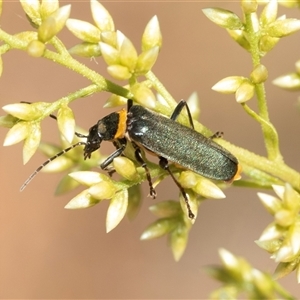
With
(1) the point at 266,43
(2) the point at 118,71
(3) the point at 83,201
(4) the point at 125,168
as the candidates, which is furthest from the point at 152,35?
(3) the point at 83,201

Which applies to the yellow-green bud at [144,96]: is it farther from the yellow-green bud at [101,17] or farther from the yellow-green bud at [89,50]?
the yellow-green bud at [101,17]

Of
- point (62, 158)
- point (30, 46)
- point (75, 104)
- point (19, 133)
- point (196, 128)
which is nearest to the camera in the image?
point (30, 46)

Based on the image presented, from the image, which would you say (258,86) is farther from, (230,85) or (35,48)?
(35,48)

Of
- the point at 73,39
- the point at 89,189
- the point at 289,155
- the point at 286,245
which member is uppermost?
the point at 89,189

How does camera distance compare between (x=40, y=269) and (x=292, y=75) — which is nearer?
(x=292, y=75)

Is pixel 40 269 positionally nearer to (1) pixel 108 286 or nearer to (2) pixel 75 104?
(1) pixel 108 286

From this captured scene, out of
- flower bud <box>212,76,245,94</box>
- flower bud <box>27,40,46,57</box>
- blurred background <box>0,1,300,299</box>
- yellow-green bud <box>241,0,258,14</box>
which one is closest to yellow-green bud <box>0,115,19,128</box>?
flower bud <box>27,40,46,57</box>

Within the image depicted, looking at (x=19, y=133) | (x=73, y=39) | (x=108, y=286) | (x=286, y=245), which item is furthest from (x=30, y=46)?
(x=73, y=39)

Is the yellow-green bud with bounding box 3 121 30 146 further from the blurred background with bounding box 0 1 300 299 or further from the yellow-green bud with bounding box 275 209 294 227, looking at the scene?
the blurred background with bounding box 0 1 300 299
